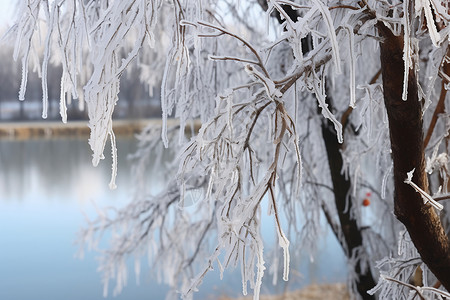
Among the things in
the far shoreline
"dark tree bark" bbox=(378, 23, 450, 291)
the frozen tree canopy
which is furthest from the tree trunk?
the far shoreline

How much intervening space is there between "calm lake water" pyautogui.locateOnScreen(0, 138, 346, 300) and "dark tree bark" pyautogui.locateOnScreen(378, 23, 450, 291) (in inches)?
122

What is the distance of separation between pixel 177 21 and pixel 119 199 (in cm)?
951

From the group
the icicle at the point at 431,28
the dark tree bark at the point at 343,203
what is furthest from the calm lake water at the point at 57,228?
the icicle at the point at 431,28

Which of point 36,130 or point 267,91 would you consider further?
point 36,130

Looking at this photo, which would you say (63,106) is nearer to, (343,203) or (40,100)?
(343,203)

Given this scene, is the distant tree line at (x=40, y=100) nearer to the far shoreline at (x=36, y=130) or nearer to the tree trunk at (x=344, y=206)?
the far shoreline at (x=36, y=130)

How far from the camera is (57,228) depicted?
852 cm

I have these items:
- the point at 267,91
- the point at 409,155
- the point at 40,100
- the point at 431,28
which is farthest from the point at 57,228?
the point at 431,28

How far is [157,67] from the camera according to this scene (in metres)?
2.59

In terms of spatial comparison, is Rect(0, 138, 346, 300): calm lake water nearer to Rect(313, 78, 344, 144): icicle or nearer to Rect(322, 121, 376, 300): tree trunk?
Rect(322, 121, 376, 300): tree trunk

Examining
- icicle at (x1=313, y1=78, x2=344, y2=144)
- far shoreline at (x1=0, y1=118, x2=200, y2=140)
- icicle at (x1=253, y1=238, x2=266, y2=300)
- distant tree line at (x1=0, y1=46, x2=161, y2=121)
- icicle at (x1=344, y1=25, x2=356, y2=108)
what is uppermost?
distant tree line at (x1=0, y1=46, x2=161, y2=121)

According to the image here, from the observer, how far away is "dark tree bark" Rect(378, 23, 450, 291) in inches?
29.5

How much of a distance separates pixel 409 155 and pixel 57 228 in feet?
27.1

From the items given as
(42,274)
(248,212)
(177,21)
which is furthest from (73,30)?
(42,274)
